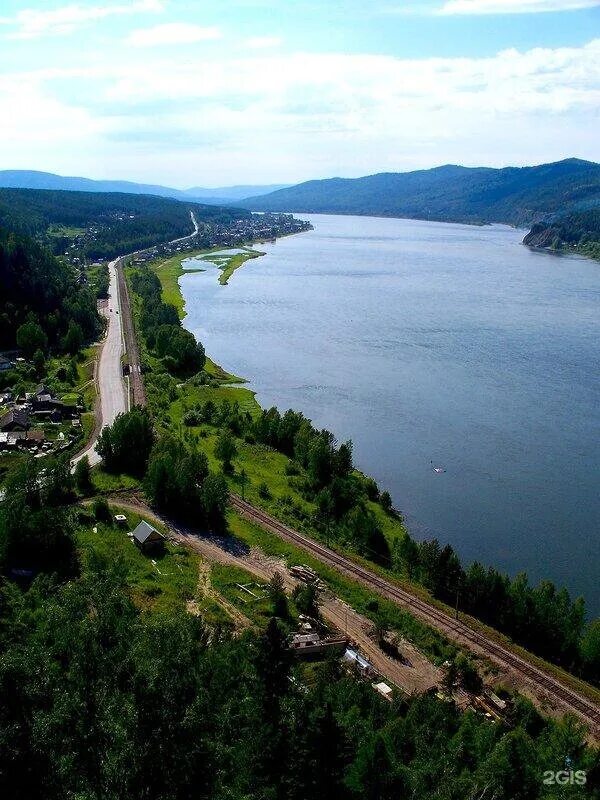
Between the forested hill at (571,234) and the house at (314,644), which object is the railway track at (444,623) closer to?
the house at (314,644)

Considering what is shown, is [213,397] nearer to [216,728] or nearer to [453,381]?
[453,381]

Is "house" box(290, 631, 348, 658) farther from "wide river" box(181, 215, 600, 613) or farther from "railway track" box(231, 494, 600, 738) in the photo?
"wide river" box(181, 215, 600, 613)

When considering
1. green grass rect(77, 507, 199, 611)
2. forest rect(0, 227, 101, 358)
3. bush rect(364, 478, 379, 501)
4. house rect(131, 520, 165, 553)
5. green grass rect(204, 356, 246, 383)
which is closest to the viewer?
green grass rect(77, 507, 199, 611)

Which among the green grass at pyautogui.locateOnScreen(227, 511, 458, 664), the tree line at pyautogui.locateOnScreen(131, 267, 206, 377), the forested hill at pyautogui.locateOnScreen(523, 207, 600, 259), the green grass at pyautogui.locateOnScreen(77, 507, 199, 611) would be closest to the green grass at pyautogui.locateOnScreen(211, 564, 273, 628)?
the green grass at pyautogui.locateOnScreen(77, 507, 199, 611)

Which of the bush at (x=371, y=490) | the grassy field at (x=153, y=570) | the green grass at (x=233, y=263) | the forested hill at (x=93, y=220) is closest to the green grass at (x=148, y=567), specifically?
the grassy field at (x=153, y=570)

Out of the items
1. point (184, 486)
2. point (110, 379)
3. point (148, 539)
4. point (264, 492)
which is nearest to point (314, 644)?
point (148, 539)

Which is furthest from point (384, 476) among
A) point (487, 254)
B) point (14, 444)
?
point (487, 254)
